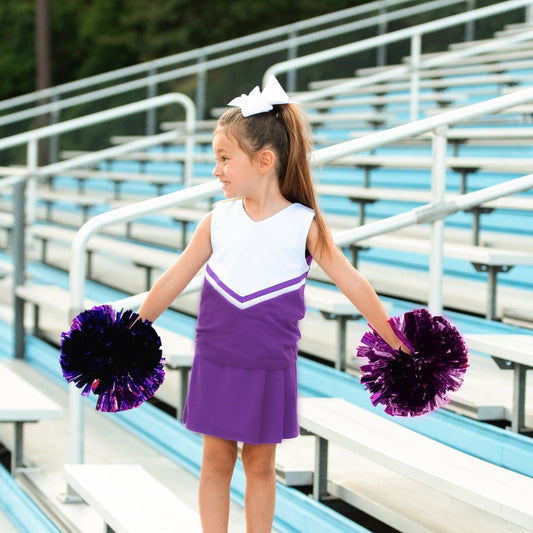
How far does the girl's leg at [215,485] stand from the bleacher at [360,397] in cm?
36

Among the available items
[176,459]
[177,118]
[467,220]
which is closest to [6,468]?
[176,459]

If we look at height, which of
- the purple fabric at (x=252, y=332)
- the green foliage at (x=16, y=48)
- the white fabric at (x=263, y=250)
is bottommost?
the purple fabric at (x=252, y=332)

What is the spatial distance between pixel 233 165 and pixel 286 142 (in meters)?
0.12

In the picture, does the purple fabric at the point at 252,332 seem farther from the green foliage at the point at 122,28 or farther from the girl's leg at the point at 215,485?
the green foliage at the point at 122,28

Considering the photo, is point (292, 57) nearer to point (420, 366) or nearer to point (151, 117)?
point (151, 117)

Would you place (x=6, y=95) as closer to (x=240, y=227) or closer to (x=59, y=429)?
(x=59, y=429)

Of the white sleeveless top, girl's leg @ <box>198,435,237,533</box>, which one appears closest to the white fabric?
the white sleeveless top

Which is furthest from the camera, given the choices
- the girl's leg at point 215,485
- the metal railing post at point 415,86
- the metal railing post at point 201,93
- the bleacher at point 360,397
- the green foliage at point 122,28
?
the green foliage at point 122,28

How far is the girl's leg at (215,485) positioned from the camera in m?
2.06

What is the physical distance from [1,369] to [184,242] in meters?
1.81

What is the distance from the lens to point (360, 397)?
3.16m

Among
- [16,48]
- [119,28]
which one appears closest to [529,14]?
[119,28]

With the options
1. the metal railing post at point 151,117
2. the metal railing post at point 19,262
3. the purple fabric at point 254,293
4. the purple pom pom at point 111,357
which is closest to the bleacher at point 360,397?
the metal railing post at point 19,262

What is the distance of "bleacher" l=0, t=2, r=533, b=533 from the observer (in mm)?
2498
